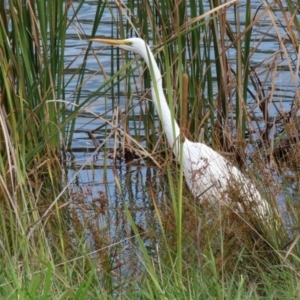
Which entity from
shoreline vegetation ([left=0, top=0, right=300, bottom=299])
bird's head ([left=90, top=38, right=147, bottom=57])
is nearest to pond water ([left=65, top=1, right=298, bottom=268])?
shoreline vegetation ([left=0, top=0, right=300, bottom=299])

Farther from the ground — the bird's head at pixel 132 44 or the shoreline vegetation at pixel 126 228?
the bird's head at pixel 132 44

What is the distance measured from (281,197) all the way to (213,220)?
275 mm

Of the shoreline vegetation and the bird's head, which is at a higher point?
the bird's head

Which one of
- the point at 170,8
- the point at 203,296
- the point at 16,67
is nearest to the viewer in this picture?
the point at 203,296

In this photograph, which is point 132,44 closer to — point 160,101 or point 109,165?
point 109,165

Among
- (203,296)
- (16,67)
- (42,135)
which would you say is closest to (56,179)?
(42,135)

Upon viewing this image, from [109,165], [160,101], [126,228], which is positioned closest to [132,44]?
[109,165]

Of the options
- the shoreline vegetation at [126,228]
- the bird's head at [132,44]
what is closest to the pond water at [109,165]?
the shoreline vegetation at [126,228]

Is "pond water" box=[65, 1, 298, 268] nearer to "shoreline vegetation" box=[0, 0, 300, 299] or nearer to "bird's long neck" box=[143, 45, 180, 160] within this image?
"shoreline vegetation" box=[0, 0, 300, 299]

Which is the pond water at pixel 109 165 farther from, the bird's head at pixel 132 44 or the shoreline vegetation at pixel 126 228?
the bird's head at pixel 132 44

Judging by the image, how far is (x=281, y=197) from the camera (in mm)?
2479

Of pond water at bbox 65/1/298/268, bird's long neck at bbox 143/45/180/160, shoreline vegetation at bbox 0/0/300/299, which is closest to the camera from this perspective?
bird's long neck at bbox 143/45/180/160

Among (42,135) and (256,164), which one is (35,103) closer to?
(42,135)

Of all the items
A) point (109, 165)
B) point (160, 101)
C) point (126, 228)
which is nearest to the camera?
point (160, 101)
